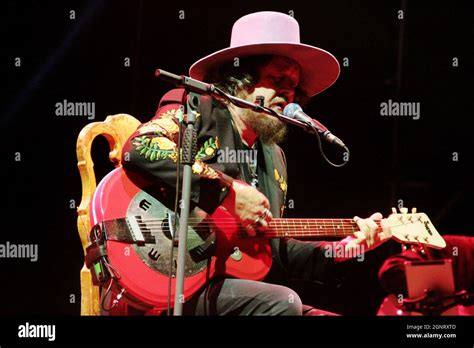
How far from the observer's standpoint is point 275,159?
3.13 m

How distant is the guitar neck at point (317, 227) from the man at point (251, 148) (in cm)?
5

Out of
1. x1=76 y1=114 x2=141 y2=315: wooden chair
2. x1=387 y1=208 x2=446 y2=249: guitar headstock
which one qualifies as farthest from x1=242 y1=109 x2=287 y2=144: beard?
x1=387 y1=208 x2=446 y2=249: guitar headstock

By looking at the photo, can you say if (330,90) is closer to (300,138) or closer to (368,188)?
(300,138)

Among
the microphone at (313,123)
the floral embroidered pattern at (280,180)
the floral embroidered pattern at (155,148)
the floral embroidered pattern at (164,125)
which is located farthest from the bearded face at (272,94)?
the floral embroidered pattern at (155,148)

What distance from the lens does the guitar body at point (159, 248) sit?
2566 mm

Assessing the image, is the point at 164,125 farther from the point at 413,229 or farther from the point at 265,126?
the point at 413,229

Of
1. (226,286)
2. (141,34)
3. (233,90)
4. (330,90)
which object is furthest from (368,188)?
(141,34)

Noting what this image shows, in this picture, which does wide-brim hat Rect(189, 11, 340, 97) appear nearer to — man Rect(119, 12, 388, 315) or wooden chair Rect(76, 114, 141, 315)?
man Rect(119, 12, 388, 315)

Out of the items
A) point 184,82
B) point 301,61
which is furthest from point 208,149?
point 301,61

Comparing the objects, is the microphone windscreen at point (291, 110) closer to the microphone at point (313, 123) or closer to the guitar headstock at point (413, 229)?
the microphone at point (313, 123)

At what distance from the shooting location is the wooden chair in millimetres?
2668

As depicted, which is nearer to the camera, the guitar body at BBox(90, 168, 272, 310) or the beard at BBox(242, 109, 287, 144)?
the guitar body at BBox(90, 168, 272, 310)

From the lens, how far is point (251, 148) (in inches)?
121

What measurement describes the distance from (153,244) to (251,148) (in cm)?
70
